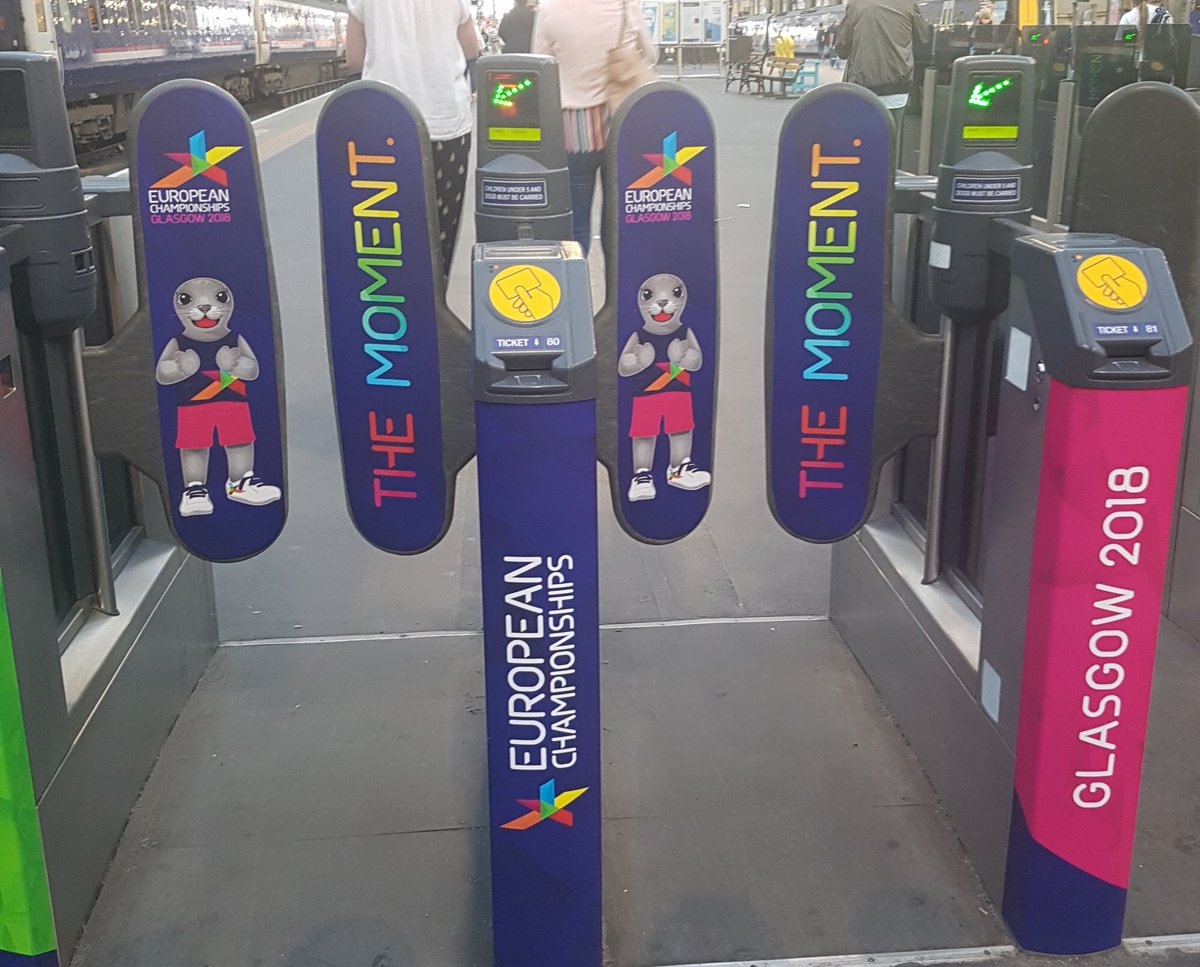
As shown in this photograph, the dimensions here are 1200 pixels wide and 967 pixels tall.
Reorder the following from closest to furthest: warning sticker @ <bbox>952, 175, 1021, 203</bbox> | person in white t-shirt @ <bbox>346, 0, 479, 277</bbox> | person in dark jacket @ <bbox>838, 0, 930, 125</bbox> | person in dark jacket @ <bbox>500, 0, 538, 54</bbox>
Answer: warning sticker @ <bbox>952, 175, 1021, 203</bbox> < person in white t-shirt @ <bbox>346, 0, 479, 277</bbox> < person in dark jacket @ <bbox>500, 0, 538, 54</bbox> < person in dark jacket @ <bbox>838, 0, 930, 125</bbox>

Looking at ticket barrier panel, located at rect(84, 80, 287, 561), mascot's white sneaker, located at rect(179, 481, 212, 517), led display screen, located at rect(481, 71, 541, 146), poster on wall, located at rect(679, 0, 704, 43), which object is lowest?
mascot's white sneaker, located at rect(179, 481, 212, 517)

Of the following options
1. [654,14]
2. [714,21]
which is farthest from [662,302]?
[714,21]

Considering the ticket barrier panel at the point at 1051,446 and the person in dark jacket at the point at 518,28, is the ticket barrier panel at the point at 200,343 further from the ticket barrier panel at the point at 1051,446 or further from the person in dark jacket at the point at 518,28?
the person in dark jacket at the point at 518,28

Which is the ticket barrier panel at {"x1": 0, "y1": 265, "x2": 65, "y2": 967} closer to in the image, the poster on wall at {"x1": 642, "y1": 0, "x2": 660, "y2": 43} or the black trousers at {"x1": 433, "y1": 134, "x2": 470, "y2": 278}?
the black trousers at {"x1": 433, "y1": 134, "x2": 470, "y2": 278}

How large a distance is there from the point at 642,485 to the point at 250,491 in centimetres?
79

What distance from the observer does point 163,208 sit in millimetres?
2277

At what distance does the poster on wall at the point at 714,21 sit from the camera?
23.7 metres

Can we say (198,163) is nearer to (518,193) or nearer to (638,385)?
(518,193)

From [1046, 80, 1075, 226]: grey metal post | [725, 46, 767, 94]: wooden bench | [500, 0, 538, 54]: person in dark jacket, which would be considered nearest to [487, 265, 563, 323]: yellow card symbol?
[1046, 80, 1075, 226]: grey metal post

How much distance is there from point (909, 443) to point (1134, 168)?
Answer: 812 millimetres

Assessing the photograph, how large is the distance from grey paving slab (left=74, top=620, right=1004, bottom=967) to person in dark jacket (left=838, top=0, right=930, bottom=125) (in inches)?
218

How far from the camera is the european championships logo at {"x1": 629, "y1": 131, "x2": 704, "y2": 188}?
2.40 meters

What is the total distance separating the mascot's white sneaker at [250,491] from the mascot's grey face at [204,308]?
11.0 inches

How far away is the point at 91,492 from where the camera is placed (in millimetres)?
2295
